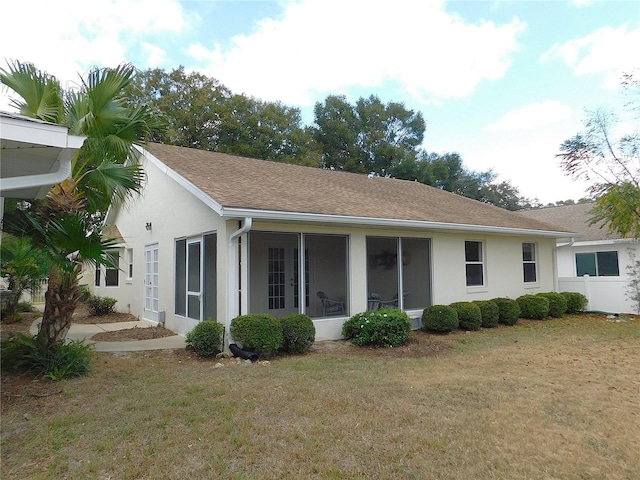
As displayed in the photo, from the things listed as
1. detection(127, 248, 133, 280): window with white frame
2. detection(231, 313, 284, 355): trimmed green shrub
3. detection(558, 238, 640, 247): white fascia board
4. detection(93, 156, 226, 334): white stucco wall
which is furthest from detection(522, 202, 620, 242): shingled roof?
detection(127, 248, 133, 280): window with white frame

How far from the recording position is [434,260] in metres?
10.8

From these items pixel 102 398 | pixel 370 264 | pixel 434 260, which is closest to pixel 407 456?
pixel 102 398

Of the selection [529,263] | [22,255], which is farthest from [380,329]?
[529,263]

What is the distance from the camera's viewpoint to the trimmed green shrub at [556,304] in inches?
499

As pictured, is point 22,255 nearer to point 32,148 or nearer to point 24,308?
point 32,148

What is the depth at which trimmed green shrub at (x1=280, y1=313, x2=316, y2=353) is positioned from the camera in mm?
7660

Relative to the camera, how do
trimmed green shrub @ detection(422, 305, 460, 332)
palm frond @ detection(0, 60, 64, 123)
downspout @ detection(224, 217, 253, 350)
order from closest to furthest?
1. palm frond @ detection(0, 60, 64, 123)
2. downspout @ detection(224, 217, 253, 350)
3. trimmed green shrub @ detection(422, 305, 460, 332)

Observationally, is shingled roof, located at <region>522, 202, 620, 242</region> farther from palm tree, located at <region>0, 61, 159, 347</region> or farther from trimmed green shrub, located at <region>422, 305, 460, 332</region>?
palm tree, located at <region>0, 61, 159, 347</region>

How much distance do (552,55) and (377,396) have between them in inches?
461

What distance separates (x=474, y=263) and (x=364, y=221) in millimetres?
4724

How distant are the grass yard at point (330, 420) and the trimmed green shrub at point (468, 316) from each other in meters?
2.87

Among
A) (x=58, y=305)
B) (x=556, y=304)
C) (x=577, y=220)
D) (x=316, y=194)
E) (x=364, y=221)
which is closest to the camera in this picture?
(x=58, y=305)

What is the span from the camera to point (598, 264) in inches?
641

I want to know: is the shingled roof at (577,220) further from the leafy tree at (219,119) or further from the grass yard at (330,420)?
the leafy tree at (219,119)
